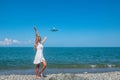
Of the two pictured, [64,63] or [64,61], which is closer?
[64,63]

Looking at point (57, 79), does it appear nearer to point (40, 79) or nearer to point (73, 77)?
point (73, 77)

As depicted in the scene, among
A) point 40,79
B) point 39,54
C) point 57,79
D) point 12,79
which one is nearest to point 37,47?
point 39,54

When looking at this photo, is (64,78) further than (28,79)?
No

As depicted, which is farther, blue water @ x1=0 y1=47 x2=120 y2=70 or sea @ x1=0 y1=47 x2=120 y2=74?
blue water @ x1=0 y1=47 x2=120 y2=70

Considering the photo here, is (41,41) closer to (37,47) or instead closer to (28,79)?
(37,47)

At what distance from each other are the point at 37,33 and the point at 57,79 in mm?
4501

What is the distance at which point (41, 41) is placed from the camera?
1689 cm

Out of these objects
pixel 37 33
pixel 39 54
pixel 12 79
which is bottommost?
pixel 12 79

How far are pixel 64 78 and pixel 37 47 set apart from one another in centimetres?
429

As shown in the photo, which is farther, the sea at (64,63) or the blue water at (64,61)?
the blue water at (64,61)

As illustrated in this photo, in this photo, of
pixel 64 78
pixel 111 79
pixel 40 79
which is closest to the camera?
pixel 64 78

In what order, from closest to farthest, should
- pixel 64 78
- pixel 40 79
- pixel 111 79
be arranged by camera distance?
1. pixel 64 78
2. pixel 40 79
3. pixel 111 79

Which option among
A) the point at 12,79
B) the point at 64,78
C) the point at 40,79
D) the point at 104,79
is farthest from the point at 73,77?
the point at 12,79

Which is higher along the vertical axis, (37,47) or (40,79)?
(37,47)
